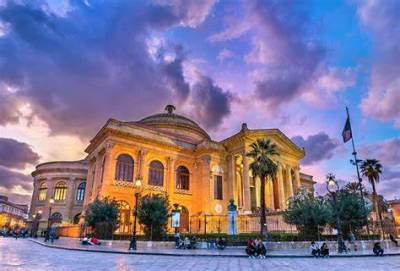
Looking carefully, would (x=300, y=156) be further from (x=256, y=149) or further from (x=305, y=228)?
(x=305, y=228)

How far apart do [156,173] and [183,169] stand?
4.48 m

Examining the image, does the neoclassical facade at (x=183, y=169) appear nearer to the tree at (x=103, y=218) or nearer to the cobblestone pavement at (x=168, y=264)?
the tree at (x=103, y=218)

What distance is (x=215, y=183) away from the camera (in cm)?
3950

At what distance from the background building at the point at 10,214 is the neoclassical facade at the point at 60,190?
52.7m

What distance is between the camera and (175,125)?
156 feet

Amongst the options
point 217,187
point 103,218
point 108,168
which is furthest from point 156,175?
point 103,218

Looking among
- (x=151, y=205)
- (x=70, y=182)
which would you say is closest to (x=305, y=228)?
(x=151, y=205)

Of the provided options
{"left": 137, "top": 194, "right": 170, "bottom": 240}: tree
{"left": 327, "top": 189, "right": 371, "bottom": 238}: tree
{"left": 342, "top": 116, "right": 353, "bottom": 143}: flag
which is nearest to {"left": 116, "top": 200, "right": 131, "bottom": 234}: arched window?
{"left": 137, "top": 194, "right": 170, "bottom": 240}: tree

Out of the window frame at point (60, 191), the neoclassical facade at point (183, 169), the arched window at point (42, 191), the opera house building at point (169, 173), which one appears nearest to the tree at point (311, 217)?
the opera house building at point (169, 173)

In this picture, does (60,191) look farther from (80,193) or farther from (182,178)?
(182,178)

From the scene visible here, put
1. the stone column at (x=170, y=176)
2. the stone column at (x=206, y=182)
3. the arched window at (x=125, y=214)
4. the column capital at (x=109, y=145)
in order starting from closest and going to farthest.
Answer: the arched window at (x=125, y=214)
the column capital at (x=109, y=145)
the stone column at (x=170, y=176)
the stone column at (x=206, y=182)

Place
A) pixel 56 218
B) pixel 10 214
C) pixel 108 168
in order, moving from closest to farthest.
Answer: pixel 108 168 < pixel 56 218 < pixel 10 214

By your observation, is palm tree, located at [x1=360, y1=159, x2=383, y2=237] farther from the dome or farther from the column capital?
the column capital

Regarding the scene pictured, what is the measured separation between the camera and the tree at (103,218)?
80.3ft
